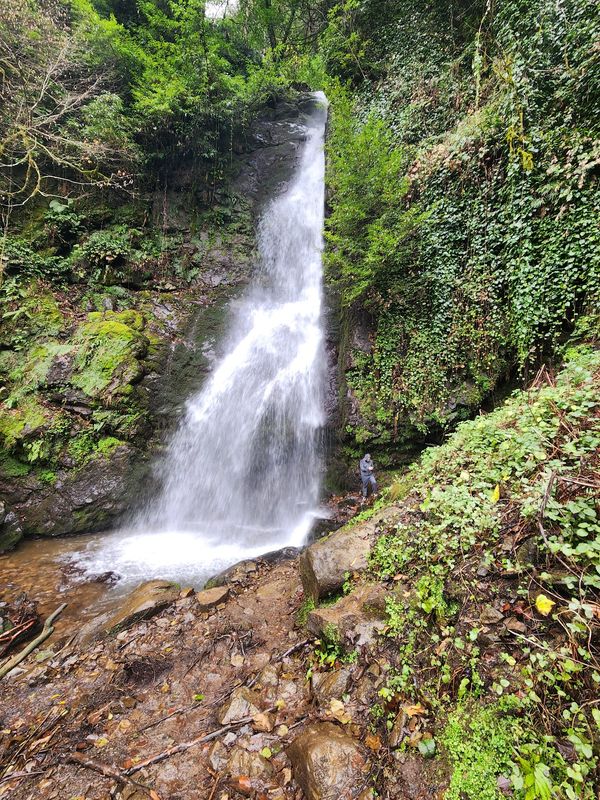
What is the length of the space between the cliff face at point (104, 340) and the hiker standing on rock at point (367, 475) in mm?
5104

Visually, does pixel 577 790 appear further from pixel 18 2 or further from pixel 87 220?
pixel 18 2

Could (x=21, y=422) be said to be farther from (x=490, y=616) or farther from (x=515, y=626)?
(x=515, y=626)

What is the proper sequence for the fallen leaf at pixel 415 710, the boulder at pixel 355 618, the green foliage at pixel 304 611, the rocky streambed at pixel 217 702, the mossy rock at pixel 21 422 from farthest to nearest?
1. the mossy rock at pixel 21 422
2. the green foliage at pixel 304 611
3. the boulder at pixel 355 618
4. the rocky streambed at pixel 217 702
5. the fallen leaf at pixel 415 710

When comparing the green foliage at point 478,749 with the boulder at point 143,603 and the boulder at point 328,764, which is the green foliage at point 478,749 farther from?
the boulder at point 143,603

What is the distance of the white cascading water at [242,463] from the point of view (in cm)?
676

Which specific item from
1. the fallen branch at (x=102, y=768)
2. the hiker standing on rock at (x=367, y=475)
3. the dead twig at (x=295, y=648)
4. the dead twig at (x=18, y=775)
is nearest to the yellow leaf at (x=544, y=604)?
the dead twig at (x=295, y=648)

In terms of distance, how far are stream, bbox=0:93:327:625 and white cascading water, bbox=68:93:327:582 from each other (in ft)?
0.08

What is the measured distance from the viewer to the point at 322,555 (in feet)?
12.8

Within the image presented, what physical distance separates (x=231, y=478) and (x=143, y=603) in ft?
12.5

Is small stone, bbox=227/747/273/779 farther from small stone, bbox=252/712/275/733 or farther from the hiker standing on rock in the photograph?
the hiker standing on rock

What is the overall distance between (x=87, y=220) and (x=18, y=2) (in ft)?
15.8

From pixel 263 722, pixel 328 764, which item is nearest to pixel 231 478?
pixel 263 722

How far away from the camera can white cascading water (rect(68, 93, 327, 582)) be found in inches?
266

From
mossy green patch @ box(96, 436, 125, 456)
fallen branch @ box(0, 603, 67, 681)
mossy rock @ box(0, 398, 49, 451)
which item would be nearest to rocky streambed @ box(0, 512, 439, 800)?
fallen branch @ box(0, 603, 67, 681)
